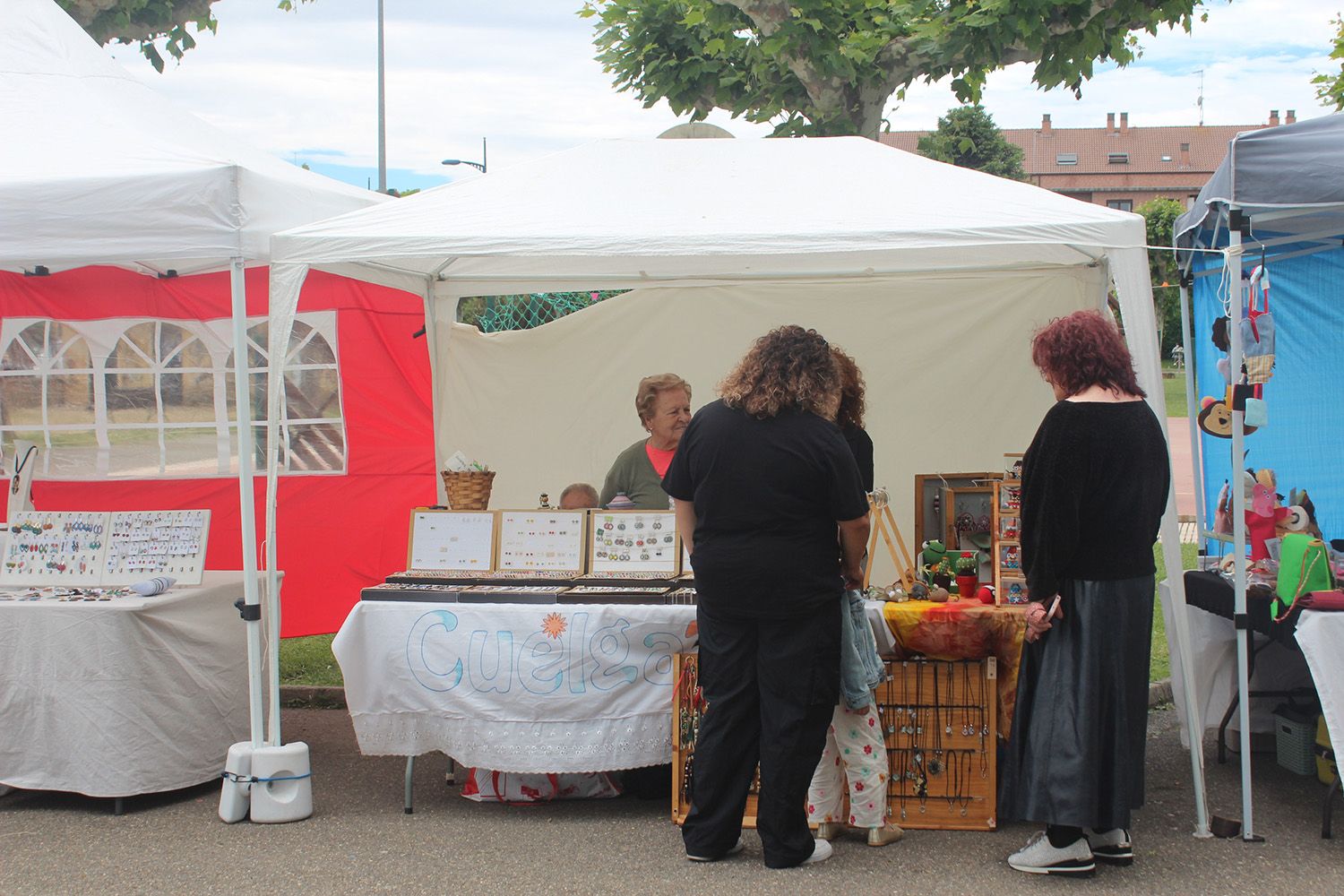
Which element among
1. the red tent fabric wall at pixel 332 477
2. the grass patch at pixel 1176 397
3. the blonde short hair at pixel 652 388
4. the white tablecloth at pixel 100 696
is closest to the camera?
the white tablecloth at pixel 100 696

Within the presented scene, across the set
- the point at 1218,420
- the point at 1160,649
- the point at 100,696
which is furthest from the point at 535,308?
the point at 1160,649

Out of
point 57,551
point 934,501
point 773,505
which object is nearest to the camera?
point 773,505

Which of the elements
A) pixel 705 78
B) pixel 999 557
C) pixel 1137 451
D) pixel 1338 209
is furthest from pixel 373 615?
pixel 705 78

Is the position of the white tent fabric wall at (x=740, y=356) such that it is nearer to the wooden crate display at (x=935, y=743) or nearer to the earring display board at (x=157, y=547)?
the earring display board at (x=157, y=547)

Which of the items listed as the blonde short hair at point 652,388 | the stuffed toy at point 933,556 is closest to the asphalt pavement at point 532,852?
the stuffed toy at point 933,556

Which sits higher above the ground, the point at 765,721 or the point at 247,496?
the point at 247,496

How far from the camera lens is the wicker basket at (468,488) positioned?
4465mm

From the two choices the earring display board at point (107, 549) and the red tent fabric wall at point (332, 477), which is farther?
the red tent fabric wall at point (332, 477)

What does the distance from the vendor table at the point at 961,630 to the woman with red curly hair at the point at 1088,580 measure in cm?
34

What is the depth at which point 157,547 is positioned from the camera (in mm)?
4430

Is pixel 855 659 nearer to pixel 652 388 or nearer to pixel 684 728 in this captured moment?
pixel 684 728

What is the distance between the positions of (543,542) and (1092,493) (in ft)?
6.12

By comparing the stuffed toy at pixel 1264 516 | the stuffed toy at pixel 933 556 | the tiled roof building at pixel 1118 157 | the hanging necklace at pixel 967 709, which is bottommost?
the hanging necklace at pixel 967 709

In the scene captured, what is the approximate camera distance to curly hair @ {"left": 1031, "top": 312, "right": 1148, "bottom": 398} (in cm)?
330
